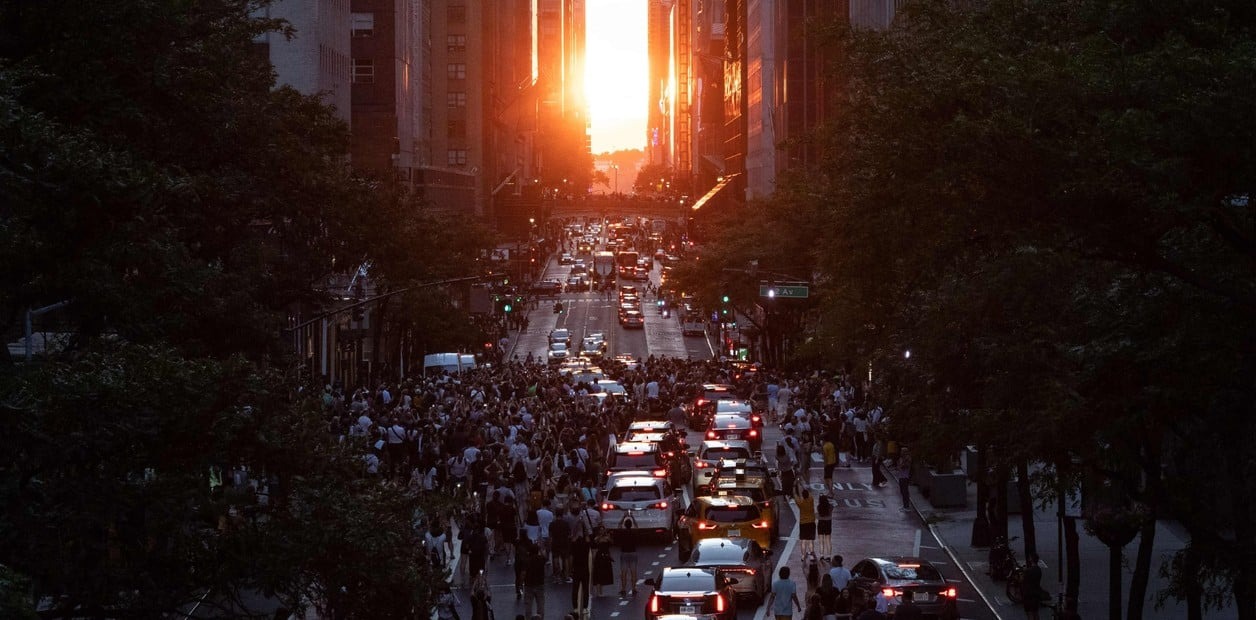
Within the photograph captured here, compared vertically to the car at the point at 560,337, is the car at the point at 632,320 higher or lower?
higher

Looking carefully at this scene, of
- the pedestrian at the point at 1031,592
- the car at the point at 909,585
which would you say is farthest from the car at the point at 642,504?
the pedestrian at the point at 1031,592

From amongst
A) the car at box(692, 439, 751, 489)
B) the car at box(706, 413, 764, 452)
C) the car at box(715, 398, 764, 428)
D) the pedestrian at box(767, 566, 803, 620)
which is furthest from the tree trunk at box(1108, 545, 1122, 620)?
the car at box(715, 398, 764, 428)

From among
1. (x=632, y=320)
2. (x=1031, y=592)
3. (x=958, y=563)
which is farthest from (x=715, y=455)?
(x=632, y=320)

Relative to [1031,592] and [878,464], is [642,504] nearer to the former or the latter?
[1031,592]

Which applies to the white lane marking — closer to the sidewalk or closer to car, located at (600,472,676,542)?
car, located at (600,472,676,542)

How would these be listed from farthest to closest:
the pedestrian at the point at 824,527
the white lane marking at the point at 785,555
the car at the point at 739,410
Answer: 1. the car at the point at 739,410
2. the pedestrian at the point at 824,527
3. the white lane marking at the point at 785,555

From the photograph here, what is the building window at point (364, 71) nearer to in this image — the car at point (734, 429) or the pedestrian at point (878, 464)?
the car at point (734, 429)

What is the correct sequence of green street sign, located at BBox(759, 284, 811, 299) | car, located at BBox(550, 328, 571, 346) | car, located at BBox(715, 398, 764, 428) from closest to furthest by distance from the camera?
car, located at BBox(715, 398, 764, 428)
green street sign, located at BBox(759, 284, 811, 299)
car, located at BBox(550, 328, 571, 346)
